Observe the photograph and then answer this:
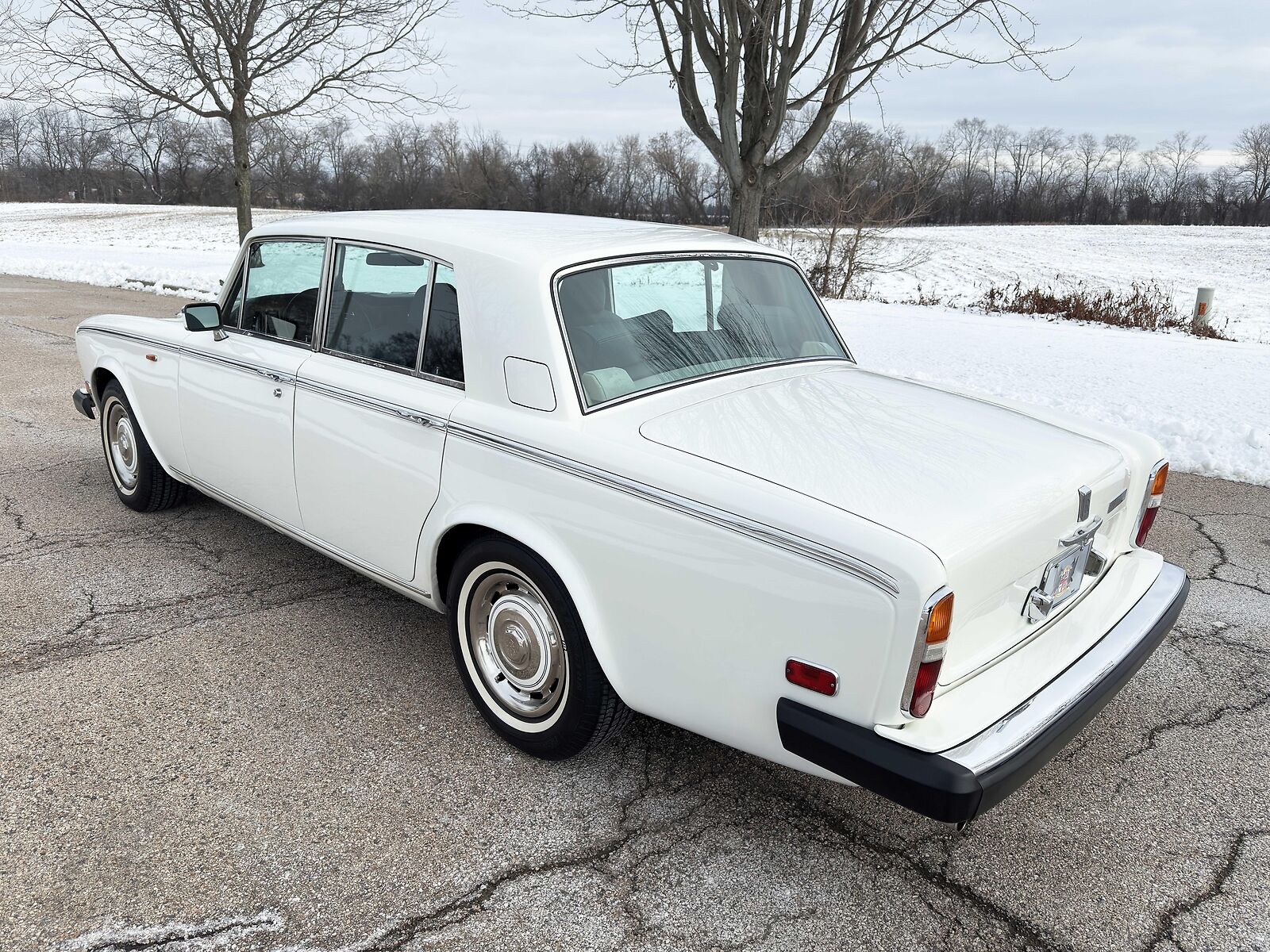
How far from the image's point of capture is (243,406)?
12.4 ft

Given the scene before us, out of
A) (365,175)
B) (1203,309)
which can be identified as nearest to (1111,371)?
(1203,309)

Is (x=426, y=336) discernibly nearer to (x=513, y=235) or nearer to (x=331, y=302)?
(x=513, y=235)

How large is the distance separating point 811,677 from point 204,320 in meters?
3.16

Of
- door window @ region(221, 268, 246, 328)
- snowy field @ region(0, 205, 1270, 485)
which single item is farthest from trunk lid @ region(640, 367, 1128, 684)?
snowy field @ region(0, 205, 1270, 485)

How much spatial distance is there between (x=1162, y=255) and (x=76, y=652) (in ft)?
131

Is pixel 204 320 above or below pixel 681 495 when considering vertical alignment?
above

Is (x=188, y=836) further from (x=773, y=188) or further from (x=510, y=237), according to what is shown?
(x=773, y=188)

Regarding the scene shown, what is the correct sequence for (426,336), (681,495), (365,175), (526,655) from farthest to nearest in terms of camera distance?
(365,175)
(426,336)
(526,655)
(681,495)

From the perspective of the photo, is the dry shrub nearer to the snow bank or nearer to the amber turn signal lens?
the snow bank

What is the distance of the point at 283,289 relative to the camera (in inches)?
151

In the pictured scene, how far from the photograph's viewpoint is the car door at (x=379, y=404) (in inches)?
119

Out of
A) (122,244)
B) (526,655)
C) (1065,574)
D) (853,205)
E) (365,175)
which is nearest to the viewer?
(1065,574)

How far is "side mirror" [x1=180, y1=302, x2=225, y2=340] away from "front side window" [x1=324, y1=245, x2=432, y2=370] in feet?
2.68

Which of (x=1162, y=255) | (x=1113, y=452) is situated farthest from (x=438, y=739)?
(x=1162, y=255)
